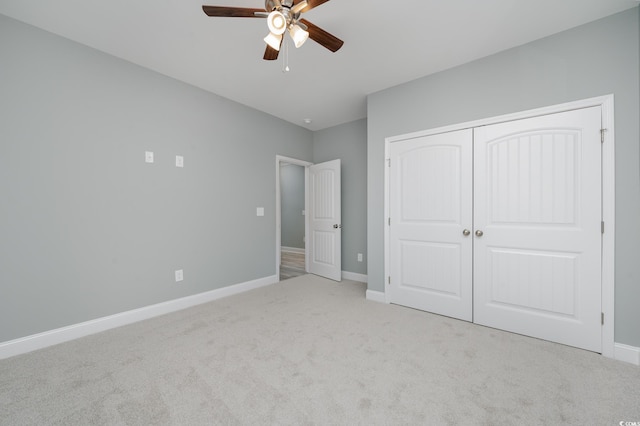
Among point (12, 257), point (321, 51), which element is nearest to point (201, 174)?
point (12, 257)

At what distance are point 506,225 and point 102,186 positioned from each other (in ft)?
12.9

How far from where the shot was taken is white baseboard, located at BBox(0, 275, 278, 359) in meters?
2.09

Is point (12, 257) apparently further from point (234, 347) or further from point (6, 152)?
point (234, 347)

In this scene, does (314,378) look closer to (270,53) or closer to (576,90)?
(270,53)

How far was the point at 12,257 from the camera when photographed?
6.86 ft

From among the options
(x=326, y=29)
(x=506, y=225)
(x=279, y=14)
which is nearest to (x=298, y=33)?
(x=279, y=14)

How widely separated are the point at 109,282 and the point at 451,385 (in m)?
3.09

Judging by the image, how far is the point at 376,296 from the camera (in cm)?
337

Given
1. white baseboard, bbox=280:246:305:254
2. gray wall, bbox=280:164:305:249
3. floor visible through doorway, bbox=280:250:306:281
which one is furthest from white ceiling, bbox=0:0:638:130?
white baseboard, bbox=280:246:305:254

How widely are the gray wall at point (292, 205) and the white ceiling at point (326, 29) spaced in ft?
13.4

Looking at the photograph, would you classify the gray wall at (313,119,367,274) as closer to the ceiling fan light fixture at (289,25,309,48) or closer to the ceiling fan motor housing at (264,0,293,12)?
the ceiling fan light fixture at (289,25,309,48)

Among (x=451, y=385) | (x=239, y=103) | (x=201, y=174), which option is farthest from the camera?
(x=239, y=103)

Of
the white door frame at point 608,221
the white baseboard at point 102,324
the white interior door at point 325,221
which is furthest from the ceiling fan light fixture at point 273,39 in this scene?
the white baseboard at point 102,324

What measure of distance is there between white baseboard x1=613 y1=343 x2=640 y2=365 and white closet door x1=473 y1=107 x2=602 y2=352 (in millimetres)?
101
